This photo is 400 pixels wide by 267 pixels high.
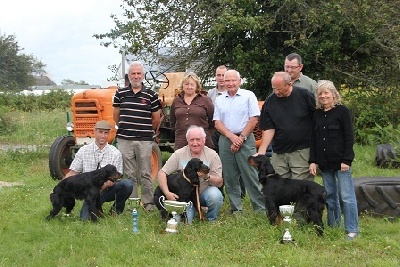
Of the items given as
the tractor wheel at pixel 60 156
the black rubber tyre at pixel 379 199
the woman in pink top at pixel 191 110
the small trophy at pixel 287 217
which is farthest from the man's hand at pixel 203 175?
the tractor wheel at pixel 60 156

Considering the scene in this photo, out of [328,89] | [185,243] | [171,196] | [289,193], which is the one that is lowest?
[185,243]

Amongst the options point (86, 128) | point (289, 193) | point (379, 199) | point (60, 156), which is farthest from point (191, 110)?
point (60, 156)

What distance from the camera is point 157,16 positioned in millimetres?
13008

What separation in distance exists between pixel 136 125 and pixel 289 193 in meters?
2.06

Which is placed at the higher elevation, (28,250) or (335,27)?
(335,27)

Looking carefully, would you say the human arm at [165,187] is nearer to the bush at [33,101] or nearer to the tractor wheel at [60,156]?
the tractor wheel at [60,156]

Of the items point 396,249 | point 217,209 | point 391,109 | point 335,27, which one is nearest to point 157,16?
point 335,27

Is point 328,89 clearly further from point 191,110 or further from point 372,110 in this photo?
point 372,110

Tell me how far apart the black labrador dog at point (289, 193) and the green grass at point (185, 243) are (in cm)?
14

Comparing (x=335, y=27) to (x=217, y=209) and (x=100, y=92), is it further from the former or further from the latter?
(x=217, y=209)

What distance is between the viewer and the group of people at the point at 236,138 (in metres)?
5.43

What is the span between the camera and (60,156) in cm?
943

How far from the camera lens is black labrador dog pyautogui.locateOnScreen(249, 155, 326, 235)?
5.41m

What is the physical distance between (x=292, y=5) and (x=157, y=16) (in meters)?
2.91
